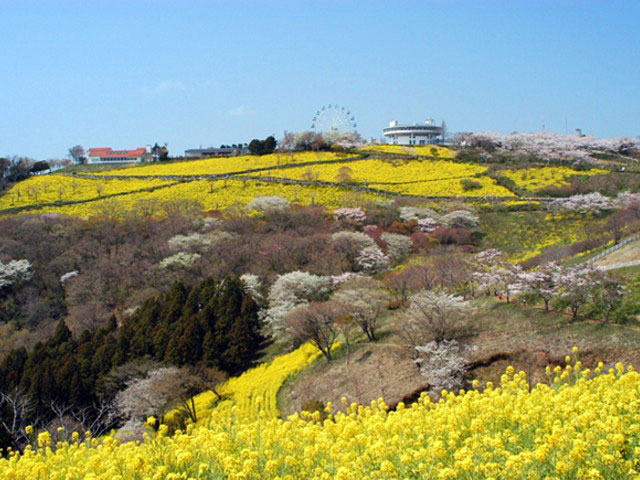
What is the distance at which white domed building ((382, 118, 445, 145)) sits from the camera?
121 meters

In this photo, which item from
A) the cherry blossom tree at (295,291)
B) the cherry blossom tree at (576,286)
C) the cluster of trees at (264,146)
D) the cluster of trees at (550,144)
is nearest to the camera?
the cherry blossom tree at (576,286)

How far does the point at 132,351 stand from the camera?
30.0 m

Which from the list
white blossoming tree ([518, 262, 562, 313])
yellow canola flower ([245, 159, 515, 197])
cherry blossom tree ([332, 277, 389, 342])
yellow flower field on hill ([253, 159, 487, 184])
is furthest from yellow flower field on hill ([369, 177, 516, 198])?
white blossoming tree ([518, 262, 562, 313])

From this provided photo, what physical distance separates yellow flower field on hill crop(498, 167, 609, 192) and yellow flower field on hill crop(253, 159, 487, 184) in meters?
4.71

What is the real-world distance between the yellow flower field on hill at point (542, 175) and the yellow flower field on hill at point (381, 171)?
4.71m

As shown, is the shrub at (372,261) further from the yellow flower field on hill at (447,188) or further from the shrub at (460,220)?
the yellow flower field on hill at (447,188)

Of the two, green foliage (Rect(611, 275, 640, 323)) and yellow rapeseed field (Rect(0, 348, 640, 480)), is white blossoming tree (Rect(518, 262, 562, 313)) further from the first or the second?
yellow rapeseed field (Rect(0, 348, 640, 480))

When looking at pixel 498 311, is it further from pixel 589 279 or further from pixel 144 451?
pixel 144 451

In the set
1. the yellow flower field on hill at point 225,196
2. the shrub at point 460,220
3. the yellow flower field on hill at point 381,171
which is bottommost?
the shrub at point 460,220

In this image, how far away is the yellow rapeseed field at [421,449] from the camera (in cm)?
686

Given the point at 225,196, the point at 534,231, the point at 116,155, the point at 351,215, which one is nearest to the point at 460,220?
the point at 534,231

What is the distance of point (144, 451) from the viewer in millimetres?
8516

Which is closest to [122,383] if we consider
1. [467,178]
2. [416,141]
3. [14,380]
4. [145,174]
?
[14,380]

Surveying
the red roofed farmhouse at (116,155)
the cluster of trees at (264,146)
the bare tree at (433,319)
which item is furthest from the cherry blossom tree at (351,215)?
the red roofed farmhouse at (116,155)
